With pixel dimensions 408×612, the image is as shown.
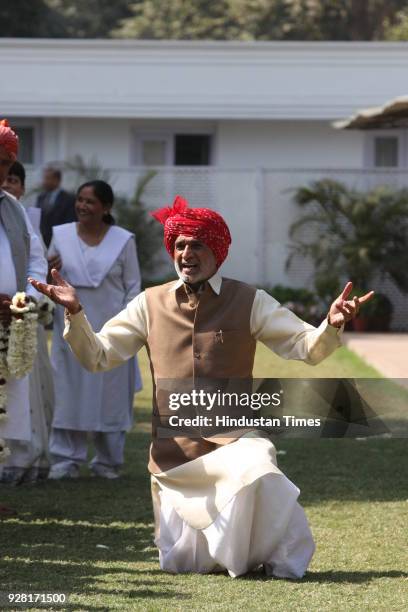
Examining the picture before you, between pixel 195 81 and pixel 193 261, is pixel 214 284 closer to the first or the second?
pixel 193 261

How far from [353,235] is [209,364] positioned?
49.0 feet

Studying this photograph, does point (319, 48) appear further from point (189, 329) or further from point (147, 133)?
point (189, 329)

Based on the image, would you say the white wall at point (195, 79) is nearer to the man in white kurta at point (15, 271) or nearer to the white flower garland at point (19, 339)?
the man in white kurta at point (15, 271)

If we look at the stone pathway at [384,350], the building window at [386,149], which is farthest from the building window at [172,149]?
the stone pathway at [384,350]

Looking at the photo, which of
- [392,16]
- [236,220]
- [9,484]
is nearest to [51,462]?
[9,484]

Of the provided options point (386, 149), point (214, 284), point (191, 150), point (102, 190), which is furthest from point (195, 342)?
point (386, 149)

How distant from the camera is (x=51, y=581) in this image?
6.00m

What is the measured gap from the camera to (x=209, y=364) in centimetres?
618

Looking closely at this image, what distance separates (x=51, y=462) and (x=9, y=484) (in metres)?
0.44

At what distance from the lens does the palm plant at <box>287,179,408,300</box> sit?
20.4m

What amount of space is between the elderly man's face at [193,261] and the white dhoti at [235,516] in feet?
2.55

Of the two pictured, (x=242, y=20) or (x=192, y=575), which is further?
(x=242, y=20)

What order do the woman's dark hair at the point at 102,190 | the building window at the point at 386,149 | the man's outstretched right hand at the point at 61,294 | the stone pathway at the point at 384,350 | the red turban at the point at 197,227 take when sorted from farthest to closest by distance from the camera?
1. the building window at the point at 386,149
2. the stone pathway at the point at 384,350
3. the woman's dark hair at the point at 102,190
4. the red turban at the point at 197,227
5. the man's outstretched right hand at the point at 61,294

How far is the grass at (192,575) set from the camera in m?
5.68
